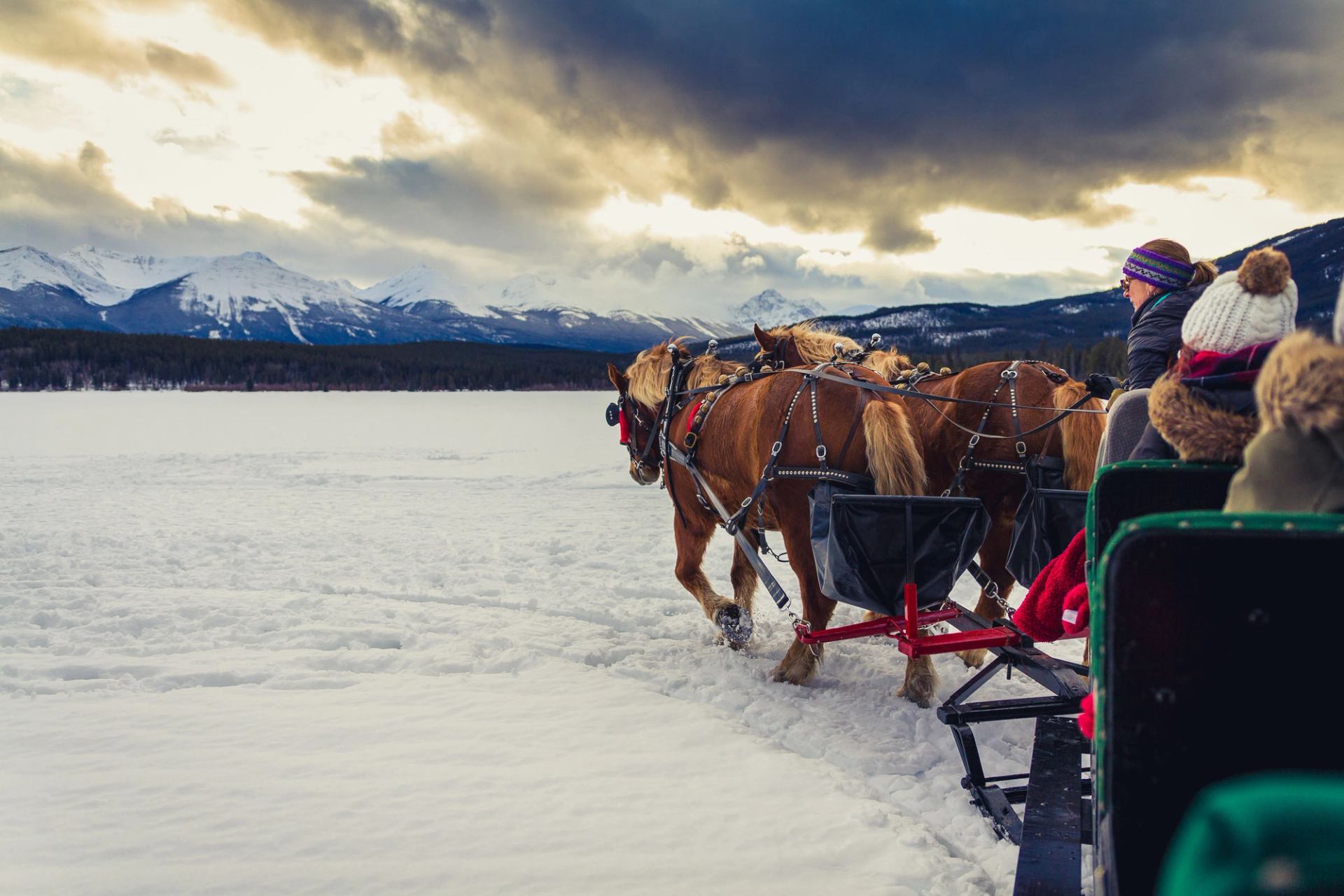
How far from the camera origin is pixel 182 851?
236 centimetres

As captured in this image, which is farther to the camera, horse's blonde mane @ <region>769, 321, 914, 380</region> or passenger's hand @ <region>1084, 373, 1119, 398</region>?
horse's blonde mane @ <region>769, 321, 914, 380</region>

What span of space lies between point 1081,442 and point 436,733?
371cm

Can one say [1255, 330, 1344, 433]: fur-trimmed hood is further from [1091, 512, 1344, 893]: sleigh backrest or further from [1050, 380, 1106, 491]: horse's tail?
[1050, 380, 1106, 491]: horse's tail

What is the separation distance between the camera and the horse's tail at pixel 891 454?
3.80m

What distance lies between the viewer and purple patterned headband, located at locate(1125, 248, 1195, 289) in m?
3.33

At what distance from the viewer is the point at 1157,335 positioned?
3340 mm

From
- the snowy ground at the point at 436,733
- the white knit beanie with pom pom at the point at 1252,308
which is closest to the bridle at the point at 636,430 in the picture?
the snowy ground at the point at 436,733

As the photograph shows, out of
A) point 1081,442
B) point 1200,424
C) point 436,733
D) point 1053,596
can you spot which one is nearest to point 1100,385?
point 1081,442

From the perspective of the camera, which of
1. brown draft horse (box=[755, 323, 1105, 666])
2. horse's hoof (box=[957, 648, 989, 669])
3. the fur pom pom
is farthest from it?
horse's hoof (box=[957, 648, 989, 669])

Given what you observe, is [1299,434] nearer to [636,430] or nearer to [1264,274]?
[1264,274]

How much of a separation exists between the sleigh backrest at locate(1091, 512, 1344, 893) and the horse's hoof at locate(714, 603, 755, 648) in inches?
134

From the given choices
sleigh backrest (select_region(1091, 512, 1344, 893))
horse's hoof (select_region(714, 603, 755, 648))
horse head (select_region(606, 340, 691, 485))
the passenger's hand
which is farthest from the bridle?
sleigh backrest (select_region(1091, 512, 1344, 893))

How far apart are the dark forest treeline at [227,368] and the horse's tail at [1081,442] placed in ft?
266

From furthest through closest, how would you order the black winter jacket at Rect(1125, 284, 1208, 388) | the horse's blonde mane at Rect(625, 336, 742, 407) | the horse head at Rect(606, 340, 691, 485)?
the horse head at Rect(606, 340, 691, 485), the horse's blonde mane at Rect(625, 336, 742, 407), the black winter jacket at Rect(1125, 284, 1208, 388)
